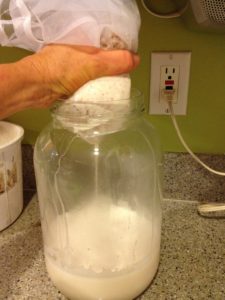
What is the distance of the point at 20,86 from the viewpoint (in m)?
0.43

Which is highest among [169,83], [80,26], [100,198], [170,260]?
[80,26]

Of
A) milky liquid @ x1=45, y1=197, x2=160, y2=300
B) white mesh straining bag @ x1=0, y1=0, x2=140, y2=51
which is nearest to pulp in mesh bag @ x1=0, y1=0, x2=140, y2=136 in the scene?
white mesh straining bag @ x1=0, y1=0, x2=140, y2=51

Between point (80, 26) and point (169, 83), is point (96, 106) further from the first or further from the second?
point (169, 83)

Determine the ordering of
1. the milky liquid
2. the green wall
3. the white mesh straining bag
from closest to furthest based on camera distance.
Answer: the white mesh straining bag < the milky liquid < the green wall

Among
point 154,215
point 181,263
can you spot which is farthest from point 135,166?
point 181,263

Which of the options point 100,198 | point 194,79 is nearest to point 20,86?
point 100,198

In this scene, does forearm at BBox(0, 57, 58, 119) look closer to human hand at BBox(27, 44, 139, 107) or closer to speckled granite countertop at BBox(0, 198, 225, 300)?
human hand at BBox(27, 44, 139, 107)

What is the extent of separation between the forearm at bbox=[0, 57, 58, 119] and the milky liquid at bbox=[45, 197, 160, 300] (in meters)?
0.23

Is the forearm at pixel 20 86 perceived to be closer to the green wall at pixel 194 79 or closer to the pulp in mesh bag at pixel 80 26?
the pulp in mesh bag at pixel 80 26

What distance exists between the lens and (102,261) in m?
0.52

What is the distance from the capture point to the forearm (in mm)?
427

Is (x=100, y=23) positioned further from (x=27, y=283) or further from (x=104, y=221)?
(x=27, y=283)

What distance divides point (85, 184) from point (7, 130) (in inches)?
9.8

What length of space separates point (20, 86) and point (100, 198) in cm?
27
